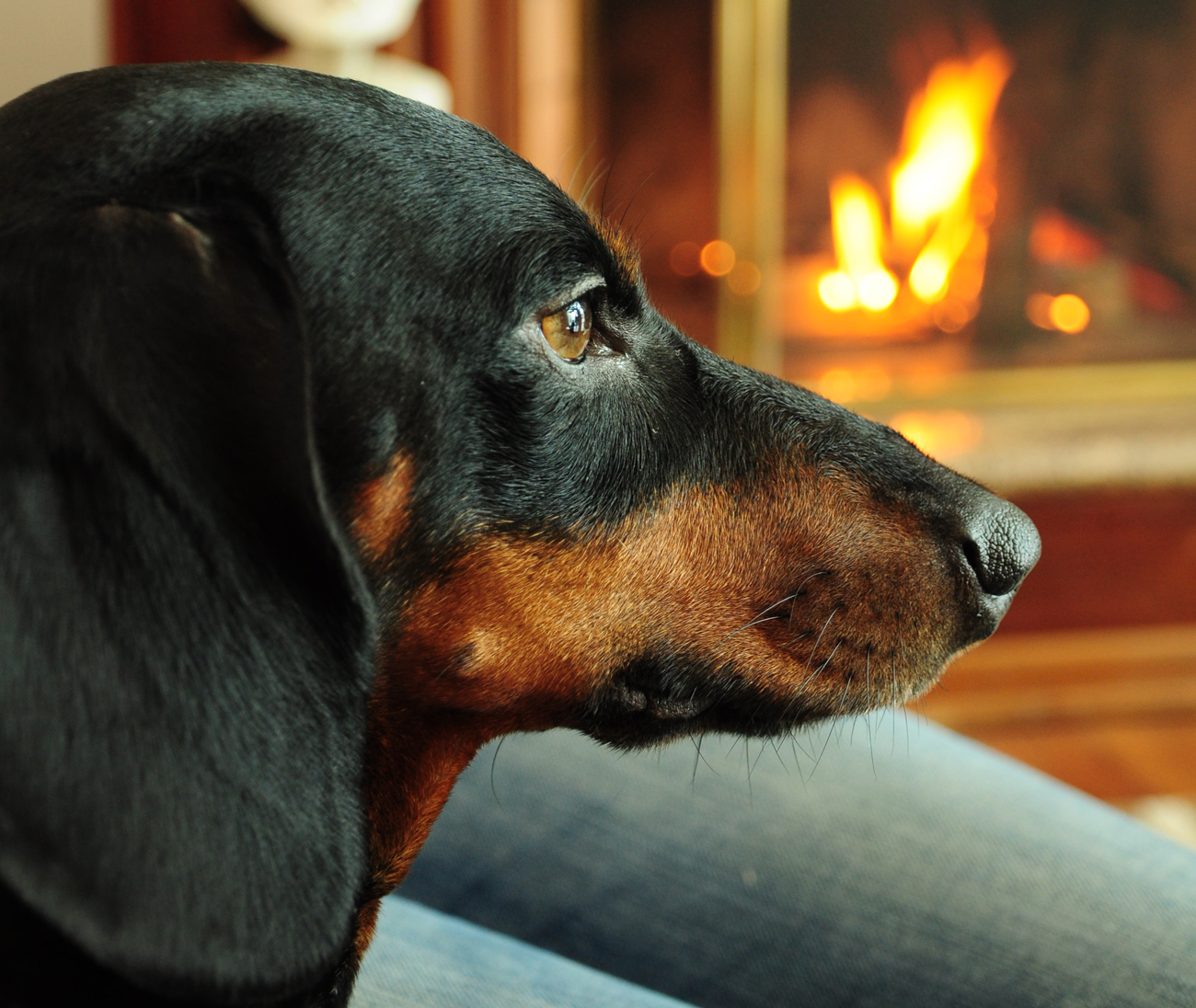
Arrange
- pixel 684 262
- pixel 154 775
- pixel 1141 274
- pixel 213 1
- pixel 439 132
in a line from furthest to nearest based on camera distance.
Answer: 1. pixel 1141 274
2. pixel 684 262
3. pixel 213 1
4. pixel 439 132
5. pixel 154 775

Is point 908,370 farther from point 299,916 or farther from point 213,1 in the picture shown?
point 299,916

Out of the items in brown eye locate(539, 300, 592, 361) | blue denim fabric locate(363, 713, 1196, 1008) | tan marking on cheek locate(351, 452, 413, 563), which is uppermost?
brown eye locate(539, 300, 592, 361)

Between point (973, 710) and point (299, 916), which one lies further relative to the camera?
point (973, 710)

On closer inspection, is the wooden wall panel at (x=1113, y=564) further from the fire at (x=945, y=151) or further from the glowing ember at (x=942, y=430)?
the fire at (x=945, y=151)

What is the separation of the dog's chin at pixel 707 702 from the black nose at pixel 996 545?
0.25ft

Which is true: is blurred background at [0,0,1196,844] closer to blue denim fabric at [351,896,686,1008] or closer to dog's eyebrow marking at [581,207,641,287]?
dog's eyebrow marking at [581,207,641,287]

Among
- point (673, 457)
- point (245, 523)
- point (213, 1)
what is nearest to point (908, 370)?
point (213, 1)

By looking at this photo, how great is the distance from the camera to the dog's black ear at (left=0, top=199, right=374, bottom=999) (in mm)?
560

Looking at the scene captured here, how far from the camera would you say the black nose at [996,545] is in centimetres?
85

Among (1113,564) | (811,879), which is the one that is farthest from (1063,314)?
(811,879)

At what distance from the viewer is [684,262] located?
2.54 meters

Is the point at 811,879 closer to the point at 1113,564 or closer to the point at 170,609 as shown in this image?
the point at 170,609

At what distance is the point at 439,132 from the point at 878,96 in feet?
6.81

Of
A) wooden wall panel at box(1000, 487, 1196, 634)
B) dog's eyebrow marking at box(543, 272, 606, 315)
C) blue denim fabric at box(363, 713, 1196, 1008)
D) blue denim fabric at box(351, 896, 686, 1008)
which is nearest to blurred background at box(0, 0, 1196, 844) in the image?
wooden wall panel at box(1000, 487, 1196, 634)
